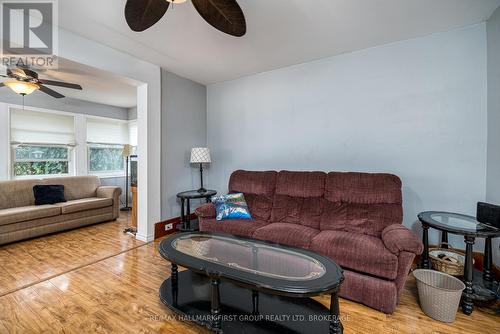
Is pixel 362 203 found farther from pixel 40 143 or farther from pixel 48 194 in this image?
pixel 40 143

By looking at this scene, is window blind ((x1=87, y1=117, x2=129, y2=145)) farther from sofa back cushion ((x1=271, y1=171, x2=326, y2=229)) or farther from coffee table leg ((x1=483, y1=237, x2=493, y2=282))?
coffee table leg ((x1=483, y1=237, x2=493, y2=282))

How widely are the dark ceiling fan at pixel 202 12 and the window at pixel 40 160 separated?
166 inches

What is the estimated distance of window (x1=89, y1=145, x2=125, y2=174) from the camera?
17.1 ft

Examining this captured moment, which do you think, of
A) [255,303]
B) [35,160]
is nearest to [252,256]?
[255,303]

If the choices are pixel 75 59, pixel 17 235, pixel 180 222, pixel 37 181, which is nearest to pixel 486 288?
pixel 180 222

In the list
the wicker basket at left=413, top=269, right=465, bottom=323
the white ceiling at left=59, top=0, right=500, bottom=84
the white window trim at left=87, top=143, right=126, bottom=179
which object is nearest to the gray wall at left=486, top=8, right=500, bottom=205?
the white ceiling at left=59, top=0, right=500, bottom=84

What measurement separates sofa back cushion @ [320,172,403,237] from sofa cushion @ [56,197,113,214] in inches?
151

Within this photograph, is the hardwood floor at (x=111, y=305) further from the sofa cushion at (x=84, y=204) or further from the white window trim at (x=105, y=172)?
the white window trim at (x=105, y=172)

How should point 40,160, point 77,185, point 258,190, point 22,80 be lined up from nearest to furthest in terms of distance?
point 22,80 < point 258,190 < point 77,185 < point 40,160

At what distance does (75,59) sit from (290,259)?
292cm

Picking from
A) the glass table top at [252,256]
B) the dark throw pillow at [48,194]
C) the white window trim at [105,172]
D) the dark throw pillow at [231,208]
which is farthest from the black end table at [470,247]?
the white window trim at [105,172]

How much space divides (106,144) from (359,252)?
5657 millimetres

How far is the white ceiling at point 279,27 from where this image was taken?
2043 mm

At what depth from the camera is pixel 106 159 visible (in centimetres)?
547
